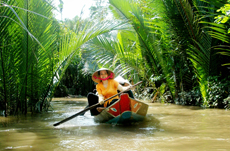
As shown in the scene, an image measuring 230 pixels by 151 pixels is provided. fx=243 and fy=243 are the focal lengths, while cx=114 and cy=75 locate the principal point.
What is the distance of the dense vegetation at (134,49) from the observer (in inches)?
198

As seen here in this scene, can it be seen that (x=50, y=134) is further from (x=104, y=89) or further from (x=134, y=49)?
(x=134, y=49)

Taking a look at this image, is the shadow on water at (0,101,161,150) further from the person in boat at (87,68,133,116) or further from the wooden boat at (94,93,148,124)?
the person in boat at (87,68,133,116)

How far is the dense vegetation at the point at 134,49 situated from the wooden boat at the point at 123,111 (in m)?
1.69

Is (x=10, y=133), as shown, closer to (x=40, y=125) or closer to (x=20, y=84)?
(x=40, y=125)

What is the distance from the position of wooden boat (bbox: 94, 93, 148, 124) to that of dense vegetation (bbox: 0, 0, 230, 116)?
169 centimetres

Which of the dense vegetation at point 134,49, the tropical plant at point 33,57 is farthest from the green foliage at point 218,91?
the tropical plant at point 33,57

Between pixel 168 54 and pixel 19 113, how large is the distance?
4921 millimetres

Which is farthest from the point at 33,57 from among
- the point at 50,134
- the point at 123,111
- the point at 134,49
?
the point at 134,49

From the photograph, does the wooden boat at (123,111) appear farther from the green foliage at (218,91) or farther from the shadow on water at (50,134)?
the green foliage at (218,91)

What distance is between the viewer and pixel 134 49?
9672 millimetres

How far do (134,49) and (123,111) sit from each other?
5.56 m

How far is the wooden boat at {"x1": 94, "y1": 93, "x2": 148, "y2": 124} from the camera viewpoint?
4.35 metres

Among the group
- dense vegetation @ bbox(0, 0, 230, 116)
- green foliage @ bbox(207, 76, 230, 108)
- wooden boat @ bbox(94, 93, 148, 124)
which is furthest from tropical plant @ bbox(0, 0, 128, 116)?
green foliage @ bbox(207, 76, 230, 108)

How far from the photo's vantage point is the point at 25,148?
292cm
